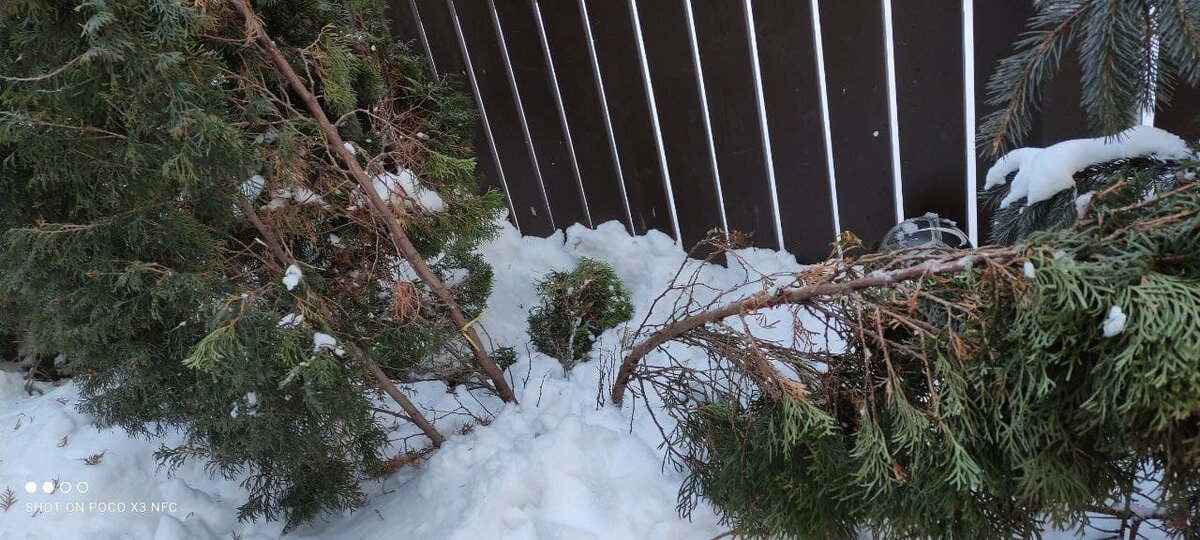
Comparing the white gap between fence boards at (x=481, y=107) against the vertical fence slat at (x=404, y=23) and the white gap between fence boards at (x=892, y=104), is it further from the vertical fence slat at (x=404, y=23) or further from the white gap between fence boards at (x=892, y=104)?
the white gap between fence boards at (x=892, y=104)

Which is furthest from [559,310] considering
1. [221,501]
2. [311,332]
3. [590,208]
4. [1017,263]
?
[1017,263]

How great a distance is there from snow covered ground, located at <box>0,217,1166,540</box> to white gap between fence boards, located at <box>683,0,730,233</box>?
2.02 feet

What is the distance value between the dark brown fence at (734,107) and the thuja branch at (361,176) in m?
1.07

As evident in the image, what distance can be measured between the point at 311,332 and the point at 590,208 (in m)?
1.78

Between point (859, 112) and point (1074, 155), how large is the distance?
45.6 inches

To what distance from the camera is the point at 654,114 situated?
3.00 metres

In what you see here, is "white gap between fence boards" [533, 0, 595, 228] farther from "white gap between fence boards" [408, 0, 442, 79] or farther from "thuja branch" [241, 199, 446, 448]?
"thuja branch" [241, 199, 446, 448]

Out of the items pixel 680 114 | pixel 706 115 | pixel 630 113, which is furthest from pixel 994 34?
pixel 630 113

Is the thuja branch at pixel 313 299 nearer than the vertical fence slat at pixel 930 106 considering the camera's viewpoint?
Yes

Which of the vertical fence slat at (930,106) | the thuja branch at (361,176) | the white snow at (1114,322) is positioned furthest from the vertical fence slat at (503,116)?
the white snow at (1114,322)

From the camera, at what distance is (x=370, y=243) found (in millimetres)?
2156

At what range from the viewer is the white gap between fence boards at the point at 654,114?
2.86 metres

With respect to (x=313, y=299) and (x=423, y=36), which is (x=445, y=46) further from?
(x=313, y=299)

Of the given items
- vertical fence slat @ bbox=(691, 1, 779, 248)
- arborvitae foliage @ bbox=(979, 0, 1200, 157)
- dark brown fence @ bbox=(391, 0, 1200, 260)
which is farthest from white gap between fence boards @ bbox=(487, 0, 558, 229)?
arborvitae foliage @ bbox=(979, 0, 1200, 157)
